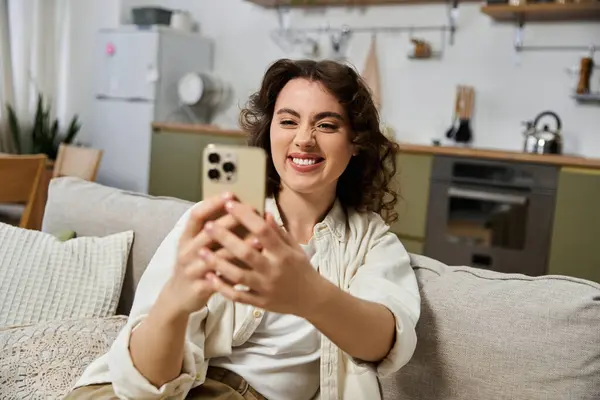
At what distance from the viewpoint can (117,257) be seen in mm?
1521

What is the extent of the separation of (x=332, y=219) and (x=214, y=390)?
1.21 feet

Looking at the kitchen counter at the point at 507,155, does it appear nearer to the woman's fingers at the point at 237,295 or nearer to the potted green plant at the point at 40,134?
the potted green plant at the point at 40,134

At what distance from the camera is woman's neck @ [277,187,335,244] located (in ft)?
3.78

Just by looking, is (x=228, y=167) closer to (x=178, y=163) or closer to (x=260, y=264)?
(x=260, y=264)

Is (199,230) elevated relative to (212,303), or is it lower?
elevated

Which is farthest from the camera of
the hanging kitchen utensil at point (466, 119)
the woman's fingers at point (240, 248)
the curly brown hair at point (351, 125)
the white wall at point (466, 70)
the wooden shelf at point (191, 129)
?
the wooden shelf at point (191, 129)

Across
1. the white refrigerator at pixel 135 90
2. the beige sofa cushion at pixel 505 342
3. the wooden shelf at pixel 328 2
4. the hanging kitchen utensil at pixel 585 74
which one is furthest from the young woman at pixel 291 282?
the white refrigerator at pixel 135 90

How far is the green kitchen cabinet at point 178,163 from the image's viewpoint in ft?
13.6

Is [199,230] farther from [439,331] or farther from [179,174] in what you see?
[179,174]

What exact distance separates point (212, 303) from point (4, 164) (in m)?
1.85

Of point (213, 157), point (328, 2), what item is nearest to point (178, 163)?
point (328, 2)

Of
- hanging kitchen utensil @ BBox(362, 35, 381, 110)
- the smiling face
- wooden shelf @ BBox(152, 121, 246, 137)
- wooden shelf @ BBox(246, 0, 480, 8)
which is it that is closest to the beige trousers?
the smiling face

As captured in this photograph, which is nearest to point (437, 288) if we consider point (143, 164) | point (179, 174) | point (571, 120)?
point (571, 120)

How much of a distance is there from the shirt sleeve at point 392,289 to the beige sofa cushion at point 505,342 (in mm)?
99
